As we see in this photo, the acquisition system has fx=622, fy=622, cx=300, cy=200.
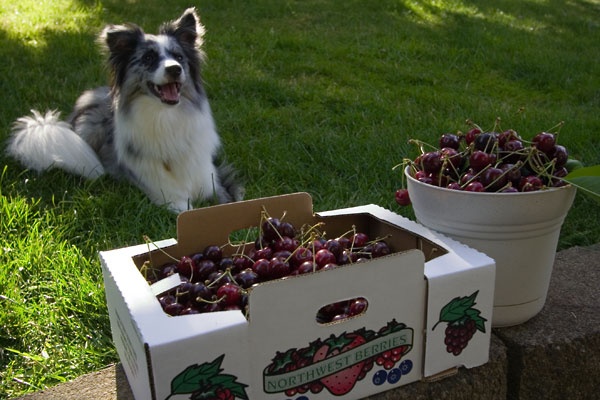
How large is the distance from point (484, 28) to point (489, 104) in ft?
7.08

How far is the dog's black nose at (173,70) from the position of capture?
290 centimetres

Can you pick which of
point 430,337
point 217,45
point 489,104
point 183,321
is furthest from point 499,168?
point 217,45

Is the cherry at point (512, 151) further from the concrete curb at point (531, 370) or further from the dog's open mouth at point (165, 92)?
the dog's open mouth at point (165, 92)

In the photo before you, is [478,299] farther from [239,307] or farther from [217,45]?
[217,45]

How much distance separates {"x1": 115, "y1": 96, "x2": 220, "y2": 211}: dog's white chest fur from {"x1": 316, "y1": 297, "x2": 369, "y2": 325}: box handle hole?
6.16 ft

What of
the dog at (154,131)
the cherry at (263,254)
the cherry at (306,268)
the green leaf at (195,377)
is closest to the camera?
the green leaf at (195,377)

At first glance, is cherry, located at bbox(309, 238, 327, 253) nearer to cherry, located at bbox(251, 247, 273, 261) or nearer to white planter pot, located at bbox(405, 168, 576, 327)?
cherry, located at bbox(251, 247, 273, 261)

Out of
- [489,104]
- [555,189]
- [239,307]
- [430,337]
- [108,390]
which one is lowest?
[489,104]

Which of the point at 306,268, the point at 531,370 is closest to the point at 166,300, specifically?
the point at 306,268

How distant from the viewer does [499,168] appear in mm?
1469

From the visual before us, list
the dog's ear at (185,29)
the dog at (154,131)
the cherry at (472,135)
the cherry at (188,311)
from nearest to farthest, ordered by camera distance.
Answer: the cherry at (188,311) < the cherry at (472,135) < the dog at (154,131) < the dog's ear at (185,29)

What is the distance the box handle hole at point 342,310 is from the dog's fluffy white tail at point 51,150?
214 centimetres

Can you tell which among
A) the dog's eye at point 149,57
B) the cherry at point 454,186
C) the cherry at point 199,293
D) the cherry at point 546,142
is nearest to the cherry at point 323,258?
the cherry at point 199,293

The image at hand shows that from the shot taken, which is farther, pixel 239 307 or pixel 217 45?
pixel 217 45
